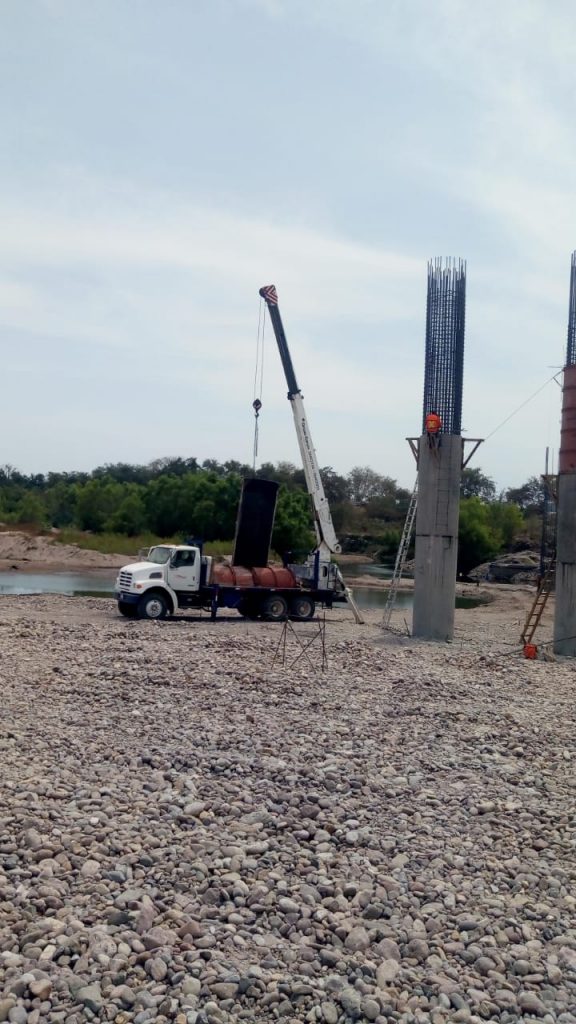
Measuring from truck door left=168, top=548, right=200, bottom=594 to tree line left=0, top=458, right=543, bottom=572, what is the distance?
33.8 meters

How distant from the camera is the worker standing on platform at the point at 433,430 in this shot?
76.6 ft

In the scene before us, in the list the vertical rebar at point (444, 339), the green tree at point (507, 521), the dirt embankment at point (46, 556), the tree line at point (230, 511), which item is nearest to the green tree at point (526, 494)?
the tree line at point (230, 511)

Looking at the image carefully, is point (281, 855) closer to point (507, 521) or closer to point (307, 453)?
point (307, 453)

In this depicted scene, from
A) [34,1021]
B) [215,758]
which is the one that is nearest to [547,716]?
[215,758]

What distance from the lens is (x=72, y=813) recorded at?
26.7 ft

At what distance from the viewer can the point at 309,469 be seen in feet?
91.6

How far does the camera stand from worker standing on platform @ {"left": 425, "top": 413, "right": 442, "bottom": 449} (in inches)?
920

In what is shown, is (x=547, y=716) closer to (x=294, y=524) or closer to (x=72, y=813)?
(x=72, y=813)

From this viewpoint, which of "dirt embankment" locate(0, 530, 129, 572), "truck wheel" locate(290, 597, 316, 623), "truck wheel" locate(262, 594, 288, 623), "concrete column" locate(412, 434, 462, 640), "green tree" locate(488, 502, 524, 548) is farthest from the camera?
"green tree" locate(488, 502, 524, 548)

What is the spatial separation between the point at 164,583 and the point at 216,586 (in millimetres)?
1381

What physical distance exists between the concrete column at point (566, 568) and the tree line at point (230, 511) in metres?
39.1

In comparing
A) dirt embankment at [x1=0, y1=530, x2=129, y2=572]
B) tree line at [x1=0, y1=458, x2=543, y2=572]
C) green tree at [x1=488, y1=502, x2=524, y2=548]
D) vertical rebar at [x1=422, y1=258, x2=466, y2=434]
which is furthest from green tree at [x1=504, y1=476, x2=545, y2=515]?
vertical rebar at [x1=422, y1=258, x2=466, y2=434]

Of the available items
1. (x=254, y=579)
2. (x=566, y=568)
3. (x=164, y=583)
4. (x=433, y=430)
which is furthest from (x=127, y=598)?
(x=566, y=568)

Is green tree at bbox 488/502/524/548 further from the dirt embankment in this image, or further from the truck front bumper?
the truck front bumper
